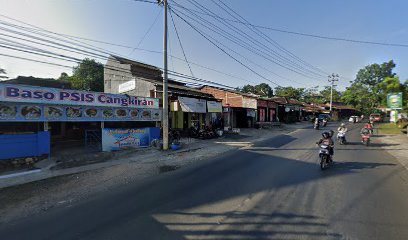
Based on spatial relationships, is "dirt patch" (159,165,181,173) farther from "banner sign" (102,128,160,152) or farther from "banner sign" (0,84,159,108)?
"banner sign" (0,84,159,108)

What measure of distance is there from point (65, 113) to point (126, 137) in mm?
3852

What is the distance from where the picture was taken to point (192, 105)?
1919cm

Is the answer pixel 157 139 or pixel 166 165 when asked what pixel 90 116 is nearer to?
pixel 157 139

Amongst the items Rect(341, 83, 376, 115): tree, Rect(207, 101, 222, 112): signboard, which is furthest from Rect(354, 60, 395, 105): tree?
Rect(207, 101, 222, 112): signboard

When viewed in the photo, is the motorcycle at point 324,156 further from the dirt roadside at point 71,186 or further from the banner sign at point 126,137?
the banner sign at point 126,137

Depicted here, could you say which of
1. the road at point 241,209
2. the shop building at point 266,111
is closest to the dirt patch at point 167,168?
the road at point 241,209

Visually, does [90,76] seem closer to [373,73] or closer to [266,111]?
[266,111]

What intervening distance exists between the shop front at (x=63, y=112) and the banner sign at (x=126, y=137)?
0.32 meters

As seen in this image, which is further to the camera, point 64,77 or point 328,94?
point 328,94

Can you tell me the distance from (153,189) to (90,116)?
27.9 feet

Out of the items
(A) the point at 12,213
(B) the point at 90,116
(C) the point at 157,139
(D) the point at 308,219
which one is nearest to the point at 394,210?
(D) the point at 308,219

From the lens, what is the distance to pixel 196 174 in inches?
337

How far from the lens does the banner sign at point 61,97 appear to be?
32.9 feet

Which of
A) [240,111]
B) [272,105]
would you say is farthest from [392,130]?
Answer: [240,111]
